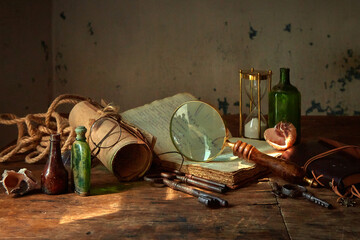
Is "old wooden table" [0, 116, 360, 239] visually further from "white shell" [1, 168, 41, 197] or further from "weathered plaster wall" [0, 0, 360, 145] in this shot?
"weathered plaster wall" [0, 0, 360, 145]

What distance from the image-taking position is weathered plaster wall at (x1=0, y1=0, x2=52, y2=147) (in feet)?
7.86

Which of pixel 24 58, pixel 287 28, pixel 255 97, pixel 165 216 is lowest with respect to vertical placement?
pixel 165 216

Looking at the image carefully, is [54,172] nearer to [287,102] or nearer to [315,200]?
[315,200]

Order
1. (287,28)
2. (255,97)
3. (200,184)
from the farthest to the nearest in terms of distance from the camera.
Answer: (287,28) < (255,97) < (200,184)

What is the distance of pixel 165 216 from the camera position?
4.48 feet

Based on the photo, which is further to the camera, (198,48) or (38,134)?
(198,48)

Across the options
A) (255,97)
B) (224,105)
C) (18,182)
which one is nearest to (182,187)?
(18,182)

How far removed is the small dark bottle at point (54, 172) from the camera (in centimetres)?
153

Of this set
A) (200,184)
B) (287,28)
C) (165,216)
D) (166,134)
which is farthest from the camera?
(287,28)

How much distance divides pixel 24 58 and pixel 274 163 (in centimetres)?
154

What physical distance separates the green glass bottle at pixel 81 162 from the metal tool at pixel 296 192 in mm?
548

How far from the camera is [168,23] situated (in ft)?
10.4

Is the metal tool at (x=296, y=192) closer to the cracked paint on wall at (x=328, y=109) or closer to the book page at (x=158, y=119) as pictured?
the book page at (x=158, y=119)

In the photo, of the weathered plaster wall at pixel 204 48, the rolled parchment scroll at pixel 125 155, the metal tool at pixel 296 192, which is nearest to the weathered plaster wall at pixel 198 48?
the weathered plaster wall at pixel 204 48
